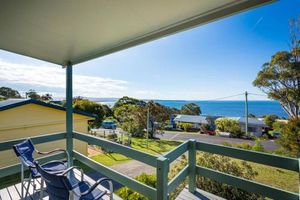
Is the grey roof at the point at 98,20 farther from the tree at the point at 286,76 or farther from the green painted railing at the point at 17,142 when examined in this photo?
the tree at the point at 286,76

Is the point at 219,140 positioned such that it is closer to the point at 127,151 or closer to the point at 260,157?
the point at 260,157

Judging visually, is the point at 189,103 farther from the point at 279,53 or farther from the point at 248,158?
the point at 248,158

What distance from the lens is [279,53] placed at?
6797 millimetres

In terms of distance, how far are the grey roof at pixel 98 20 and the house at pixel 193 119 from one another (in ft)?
67.3

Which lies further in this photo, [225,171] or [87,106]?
[87,106]

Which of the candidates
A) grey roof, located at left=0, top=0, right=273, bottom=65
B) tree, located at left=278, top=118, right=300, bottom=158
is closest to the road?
tree, located at left=278, top=118, right=300, bottom=158

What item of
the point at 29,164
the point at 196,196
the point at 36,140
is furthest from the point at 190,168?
the point at 36,140

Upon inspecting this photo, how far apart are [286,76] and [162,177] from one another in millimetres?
7186

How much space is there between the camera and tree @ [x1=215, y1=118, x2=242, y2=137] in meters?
14.3

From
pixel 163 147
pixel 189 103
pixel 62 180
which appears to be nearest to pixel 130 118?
pixel 163 147

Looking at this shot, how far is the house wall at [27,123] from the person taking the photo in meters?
6.12

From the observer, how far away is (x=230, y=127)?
50.5ft

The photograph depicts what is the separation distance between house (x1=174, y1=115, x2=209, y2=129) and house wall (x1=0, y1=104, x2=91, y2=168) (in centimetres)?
1739

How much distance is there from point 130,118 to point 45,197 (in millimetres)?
15504
